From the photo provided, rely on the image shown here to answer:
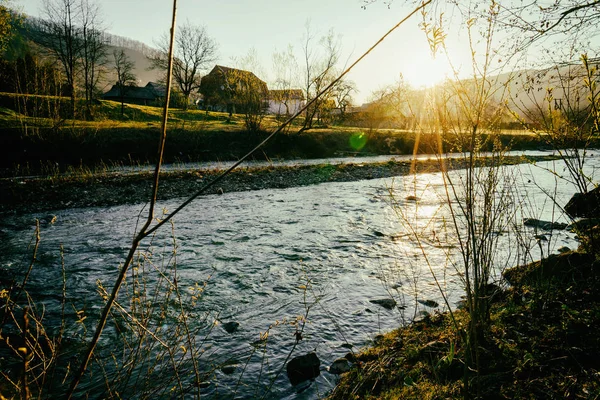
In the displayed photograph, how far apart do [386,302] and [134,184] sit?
37.8ft

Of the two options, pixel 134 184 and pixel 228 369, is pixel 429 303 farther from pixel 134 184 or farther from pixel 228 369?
pixel 134 184

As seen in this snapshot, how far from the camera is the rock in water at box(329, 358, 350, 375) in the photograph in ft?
10.6

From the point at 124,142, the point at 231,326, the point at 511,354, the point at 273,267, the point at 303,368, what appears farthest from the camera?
the point at 124,142

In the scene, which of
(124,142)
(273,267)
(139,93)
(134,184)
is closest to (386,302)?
(273,267)

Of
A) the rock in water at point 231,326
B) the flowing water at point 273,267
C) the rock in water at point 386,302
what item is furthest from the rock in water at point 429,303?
the rock in water at point 231,326

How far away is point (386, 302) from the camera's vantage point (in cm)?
462

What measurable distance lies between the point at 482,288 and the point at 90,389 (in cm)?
355

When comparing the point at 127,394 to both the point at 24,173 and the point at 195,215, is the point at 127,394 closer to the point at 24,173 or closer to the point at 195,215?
the point at 195,215

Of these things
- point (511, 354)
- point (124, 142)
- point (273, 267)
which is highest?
point (124, 142)

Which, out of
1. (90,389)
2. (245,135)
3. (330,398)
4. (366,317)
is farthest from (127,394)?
(245,135)

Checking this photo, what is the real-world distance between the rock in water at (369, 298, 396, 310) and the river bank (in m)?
4.75

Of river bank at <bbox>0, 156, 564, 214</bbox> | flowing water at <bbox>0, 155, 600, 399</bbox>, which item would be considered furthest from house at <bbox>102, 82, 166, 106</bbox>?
flowing water at <bbox>0, 155, 600, 399</bbox>

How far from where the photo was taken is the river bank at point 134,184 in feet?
Answer: 34.9

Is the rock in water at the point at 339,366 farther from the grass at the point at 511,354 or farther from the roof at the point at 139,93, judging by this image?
the roof at the point at 139,93
